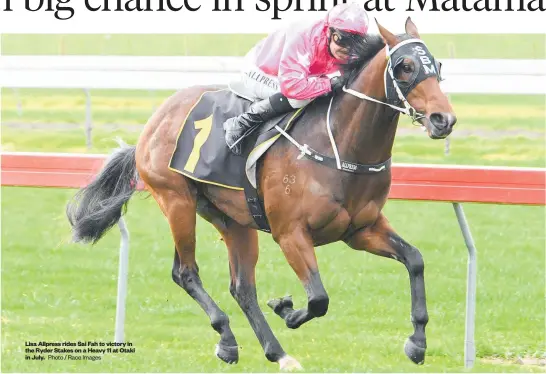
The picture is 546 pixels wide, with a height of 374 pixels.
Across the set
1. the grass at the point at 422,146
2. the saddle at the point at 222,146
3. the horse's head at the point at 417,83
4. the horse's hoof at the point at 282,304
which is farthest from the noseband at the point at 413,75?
the grass at the point at 422,146

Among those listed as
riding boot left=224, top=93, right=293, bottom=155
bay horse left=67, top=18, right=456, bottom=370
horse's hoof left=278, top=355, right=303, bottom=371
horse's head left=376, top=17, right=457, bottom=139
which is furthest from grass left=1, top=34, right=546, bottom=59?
horse's head left=376, top=17, right=457, bottom=139

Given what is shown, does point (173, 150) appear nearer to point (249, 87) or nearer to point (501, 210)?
point (249, 87)

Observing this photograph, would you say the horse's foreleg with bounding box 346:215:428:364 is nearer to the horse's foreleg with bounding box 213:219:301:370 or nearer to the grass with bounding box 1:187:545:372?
the grass with bounding box 1:187:545:372

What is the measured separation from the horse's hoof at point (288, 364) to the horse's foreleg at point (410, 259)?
23.7 inches

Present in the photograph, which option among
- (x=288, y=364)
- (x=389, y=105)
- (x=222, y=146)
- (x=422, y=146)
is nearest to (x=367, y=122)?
(x=389, y=105)

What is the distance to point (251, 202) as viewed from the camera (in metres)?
6.59

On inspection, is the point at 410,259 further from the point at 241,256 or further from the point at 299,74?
the point at 241,256

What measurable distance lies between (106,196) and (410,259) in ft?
6.70

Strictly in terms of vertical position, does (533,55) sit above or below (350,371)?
below

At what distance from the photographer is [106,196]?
293 inches

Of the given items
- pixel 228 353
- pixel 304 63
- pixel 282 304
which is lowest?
pixel 228 353

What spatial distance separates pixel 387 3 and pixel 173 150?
5648 mm

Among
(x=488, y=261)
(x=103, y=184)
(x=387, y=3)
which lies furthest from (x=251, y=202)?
(x=387, y=3)

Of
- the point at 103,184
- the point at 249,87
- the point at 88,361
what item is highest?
the point at 249,87
